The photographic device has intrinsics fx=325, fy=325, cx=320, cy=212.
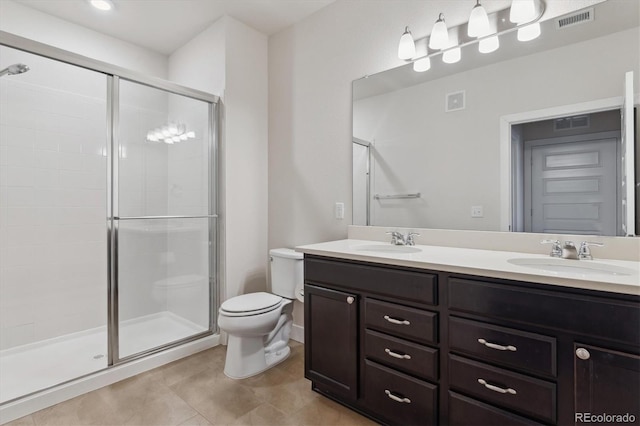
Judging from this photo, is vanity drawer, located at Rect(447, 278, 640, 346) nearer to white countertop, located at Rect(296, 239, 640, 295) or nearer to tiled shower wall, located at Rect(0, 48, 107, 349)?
white countertop, located at Rect(296, 239, 640, 295)

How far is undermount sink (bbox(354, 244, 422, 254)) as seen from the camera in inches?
73.6

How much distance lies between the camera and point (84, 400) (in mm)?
1862

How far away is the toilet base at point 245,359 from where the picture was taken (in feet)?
6.93

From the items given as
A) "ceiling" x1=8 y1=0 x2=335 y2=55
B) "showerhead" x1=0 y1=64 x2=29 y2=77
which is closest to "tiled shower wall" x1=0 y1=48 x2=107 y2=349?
"showerhead" x1=0 y1=64 x2=29 y2=77

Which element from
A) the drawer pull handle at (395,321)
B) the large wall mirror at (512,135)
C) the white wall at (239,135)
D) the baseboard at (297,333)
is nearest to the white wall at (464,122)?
the large wall mirror at (512,135)

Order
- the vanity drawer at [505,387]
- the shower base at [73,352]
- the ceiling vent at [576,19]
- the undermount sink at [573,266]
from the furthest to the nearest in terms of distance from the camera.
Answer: the shower base at [73,352]
the ceiling vent at [576,19]
the undermount sink at [573,266]
the vanity drawer at [505,387]

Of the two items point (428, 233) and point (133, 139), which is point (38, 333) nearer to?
point (133, 139)

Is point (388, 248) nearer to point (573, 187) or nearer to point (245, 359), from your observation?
point (573, 187)

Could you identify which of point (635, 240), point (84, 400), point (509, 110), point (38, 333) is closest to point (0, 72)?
point (38, 333)

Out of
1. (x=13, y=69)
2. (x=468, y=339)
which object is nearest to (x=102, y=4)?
(x=13, y=69)

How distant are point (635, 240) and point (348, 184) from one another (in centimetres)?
155

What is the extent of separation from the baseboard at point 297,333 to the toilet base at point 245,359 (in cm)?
49

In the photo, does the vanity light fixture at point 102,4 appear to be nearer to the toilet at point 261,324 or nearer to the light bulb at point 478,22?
the toilet at point 261,324

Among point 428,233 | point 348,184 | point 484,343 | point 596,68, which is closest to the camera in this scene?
point 484,343
